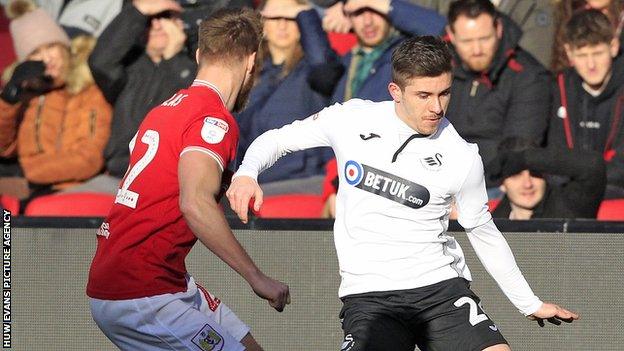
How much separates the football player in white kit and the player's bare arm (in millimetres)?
582

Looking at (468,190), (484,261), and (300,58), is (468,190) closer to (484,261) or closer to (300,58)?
(484,261)

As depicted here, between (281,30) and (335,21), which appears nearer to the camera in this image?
(281,30)

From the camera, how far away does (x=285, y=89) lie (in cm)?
837

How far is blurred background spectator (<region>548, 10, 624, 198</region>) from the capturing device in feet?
25.7

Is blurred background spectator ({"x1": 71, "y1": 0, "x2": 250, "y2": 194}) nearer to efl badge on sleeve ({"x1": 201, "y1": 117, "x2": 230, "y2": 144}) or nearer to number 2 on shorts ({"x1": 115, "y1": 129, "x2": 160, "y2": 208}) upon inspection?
number 2 on shorts ({"x1": 115, "y1": 129, "x2": 160, "y2": 208})

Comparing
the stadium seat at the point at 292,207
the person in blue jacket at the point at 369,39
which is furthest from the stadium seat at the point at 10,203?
the person in blue jacket at the point at 369,39

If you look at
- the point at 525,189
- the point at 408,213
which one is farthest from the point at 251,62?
the point at 525,189

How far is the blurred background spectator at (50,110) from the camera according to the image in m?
8.65

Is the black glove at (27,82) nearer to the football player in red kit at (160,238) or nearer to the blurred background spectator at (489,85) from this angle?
the blurred background spectator at (489,85)

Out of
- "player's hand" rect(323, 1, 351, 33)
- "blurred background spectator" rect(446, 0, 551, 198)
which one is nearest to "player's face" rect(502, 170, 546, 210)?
"blurred background spectator" rect(446, 0, 551, 198)

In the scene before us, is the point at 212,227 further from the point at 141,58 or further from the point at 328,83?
the point at 141,58

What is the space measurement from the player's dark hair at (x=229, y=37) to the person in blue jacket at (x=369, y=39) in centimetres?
338

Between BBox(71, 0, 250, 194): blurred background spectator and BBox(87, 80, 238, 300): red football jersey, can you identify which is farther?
BBox(71, 0, 250, 194): blurred background spectator

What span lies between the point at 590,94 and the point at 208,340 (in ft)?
13.4
